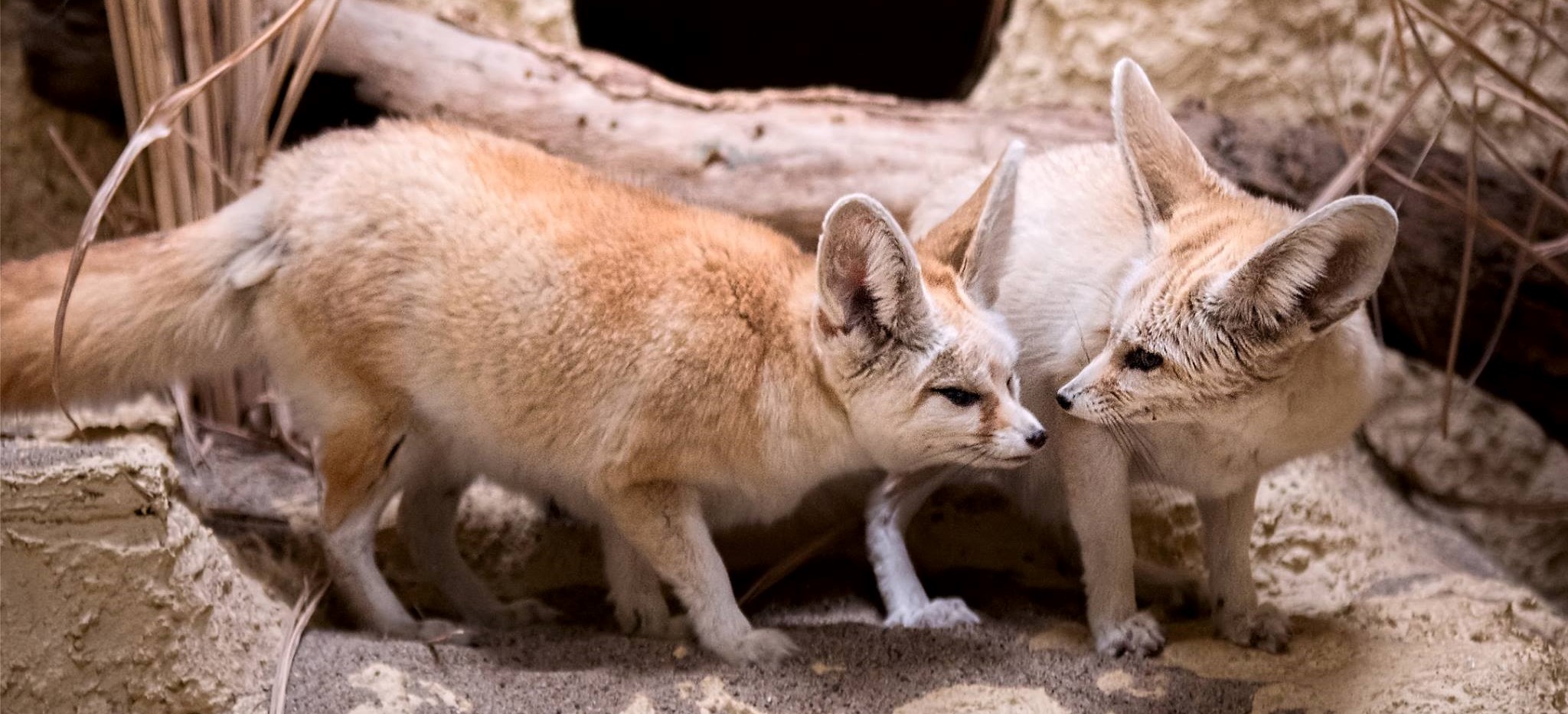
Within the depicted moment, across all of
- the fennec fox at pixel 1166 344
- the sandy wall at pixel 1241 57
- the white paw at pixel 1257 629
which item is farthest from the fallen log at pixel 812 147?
the white paw at pixel 1257 629

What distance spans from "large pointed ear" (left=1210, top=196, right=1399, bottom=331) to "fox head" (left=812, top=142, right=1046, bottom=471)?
0.53m

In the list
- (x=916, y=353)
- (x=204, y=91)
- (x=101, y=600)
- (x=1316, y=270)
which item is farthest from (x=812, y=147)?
(x=101, y=600)

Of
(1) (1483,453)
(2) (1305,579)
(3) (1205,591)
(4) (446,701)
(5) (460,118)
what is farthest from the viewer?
(1) (1483,453)

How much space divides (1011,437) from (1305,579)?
149 centimetres

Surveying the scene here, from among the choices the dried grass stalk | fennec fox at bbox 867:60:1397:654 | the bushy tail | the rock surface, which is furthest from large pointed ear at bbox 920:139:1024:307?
the rock surface

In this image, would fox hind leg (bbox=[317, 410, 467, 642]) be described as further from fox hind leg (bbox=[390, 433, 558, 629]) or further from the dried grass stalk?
the dried grass stalk

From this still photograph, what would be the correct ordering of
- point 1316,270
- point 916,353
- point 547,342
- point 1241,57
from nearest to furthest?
point 1316,270 < point 916,353 < point 547,342 < point 1241,57

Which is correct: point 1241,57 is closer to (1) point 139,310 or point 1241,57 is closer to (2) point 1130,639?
(2) point 1130,639

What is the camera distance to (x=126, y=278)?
2934 mm

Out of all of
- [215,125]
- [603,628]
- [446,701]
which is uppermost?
[215,125]

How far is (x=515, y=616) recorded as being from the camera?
3309mm

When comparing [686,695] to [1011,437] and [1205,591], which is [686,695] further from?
[1205,591]

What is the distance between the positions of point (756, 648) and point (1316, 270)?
1499mm

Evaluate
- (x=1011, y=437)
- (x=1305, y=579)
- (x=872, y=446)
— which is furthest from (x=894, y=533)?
(x=1305, y=579)
